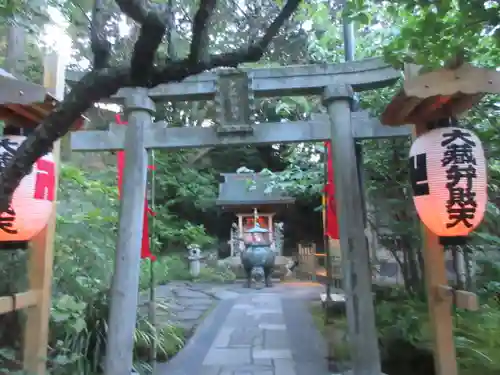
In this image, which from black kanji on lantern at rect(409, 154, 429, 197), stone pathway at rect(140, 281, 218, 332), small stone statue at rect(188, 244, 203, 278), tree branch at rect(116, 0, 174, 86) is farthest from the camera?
small stone statue at rect(188, 244, 203, 278)

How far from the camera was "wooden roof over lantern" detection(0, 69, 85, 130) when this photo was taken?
3.04 metres

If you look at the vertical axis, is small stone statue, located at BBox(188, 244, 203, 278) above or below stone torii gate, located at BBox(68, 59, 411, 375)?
below

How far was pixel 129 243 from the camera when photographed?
4875mm

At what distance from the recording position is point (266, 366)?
5.83 m

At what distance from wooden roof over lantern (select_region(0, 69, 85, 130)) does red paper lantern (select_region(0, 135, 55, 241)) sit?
0.17 m

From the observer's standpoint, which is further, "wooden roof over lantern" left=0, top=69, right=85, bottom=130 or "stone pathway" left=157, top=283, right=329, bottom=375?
"stone pathway" left=157, top=283, right=329, bottom=375

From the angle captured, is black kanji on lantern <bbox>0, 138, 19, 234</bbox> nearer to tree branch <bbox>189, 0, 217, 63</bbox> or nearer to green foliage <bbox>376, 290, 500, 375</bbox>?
tree branch <bbox>189, 0, 217, 63</bbox>

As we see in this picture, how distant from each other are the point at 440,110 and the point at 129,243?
333 cm

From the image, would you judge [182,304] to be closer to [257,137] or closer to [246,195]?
[257,137]

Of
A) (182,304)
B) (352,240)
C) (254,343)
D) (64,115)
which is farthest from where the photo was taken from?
(182,304)

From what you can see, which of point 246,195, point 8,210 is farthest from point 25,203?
point 246,195

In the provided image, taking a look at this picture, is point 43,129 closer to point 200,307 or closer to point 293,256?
point 200,307

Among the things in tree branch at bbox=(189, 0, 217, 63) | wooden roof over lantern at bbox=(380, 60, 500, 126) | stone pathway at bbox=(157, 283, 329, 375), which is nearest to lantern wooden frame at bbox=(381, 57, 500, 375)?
wooden roof over lantern at bbox=(380, 60, 500, 126)

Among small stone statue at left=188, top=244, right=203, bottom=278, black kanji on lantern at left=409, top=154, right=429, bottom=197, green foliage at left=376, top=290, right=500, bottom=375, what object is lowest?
green foliage at left=376, top=290, right=500, bottom=375
